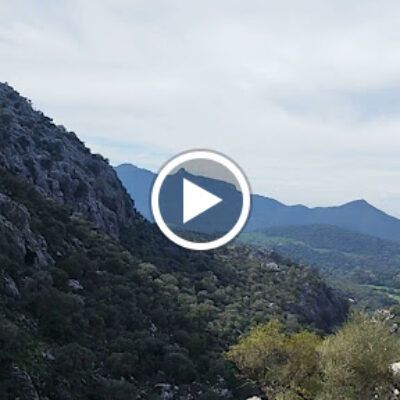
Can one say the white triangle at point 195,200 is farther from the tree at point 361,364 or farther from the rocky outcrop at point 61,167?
the rocky outcrop at point 61,167

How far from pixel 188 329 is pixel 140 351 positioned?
46.0 ft

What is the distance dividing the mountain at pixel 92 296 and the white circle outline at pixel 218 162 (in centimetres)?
1491

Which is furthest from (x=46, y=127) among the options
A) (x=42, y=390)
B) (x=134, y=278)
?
(x=42, y=390)

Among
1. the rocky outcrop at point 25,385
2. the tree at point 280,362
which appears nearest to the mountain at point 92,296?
the rocky outcrop at point 25,385

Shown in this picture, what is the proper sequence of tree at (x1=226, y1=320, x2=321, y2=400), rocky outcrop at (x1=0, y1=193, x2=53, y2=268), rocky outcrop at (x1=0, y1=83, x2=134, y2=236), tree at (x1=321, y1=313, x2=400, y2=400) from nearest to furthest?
1. tree at (x1=321, y1=313, x2=400, y2=400)
2. tree at (x1=226, y1=320, x2=321, y2=400)
3. rocky outcrop at (x1=0, y1=193, x2=53, y2=268)
4. rocky outcrop at (x1=0, y1=83, x2=134, y2=236)

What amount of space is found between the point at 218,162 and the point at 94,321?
31082mm

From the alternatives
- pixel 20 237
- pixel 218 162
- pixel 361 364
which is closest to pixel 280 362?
pixel 361 364

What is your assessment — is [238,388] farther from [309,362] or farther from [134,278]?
[134,278]

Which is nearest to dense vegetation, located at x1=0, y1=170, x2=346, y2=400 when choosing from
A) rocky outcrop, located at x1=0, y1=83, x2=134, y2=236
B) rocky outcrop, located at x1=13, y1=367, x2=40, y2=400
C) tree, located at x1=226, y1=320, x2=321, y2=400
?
rocky outcrop, located at x1=13, y1=367, x2=40, y2=400

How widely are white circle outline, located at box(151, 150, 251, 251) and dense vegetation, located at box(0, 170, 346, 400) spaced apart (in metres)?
15.2

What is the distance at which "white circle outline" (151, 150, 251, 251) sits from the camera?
15633mm

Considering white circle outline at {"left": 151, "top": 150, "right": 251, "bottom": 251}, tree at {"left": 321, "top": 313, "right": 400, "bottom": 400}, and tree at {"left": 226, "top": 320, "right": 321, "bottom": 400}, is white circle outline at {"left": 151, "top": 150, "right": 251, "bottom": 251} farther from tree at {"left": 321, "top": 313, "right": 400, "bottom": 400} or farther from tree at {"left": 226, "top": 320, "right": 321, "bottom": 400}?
tree at {"left": 226, "top": 320, "right": 321, "bottom": 400}

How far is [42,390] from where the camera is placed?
29.0 meters

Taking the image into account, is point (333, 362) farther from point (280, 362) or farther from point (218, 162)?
point (218, 162)
